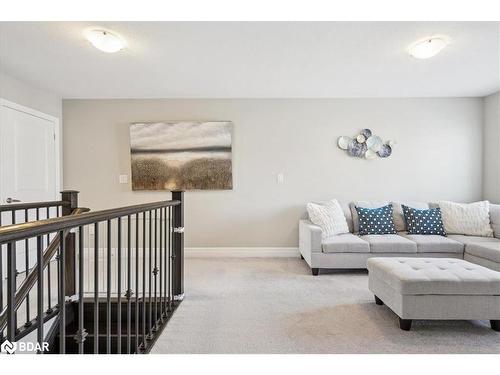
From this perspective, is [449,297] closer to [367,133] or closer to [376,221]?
[376,221]

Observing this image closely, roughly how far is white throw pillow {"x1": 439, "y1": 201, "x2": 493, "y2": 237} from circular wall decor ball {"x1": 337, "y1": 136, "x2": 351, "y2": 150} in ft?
4.92

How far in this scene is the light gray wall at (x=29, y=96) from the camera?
10.6 feet

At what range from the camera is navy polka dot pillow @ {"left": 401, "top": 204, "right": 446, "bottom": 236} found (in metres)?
3.60

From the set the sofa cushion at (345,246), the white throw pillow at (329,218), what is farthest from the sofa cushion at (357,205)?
the sofa cushion at (345,246)

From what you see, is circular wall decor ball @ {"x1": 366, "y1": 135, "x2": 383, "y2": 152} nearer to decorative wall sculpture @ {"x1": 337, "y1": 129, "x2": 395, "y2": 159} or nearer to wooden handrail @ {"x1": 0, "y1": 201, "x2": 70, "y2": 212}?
decorative wall sculpture @ {"x1": 337, "y1": 129, "x2": 395, "y2": 159}

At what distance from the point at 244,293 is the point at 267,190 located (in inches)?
69.0

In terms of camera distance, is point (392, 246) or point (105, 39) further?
point (392, 246)

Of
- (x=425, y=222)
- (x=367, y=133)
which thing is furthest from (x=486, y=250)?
(x=367, y=133)

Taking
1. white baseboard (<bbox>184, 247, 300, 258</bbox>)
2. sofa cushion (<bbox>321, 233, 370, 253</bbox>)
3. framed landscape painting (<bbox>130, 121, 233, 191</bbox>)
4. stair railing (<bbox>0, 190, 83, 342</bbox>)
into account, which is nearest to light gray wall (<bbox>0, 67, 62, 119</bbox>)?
framed landscape painting (<bbox>130, 121, 233, 191</bbox>)

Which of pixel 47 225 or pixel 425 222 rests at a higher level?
pixel 47 225

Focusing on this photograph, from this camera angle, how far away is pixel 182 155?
4160 millimetres

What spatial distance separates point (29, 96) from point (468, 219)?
5600 millimetres
